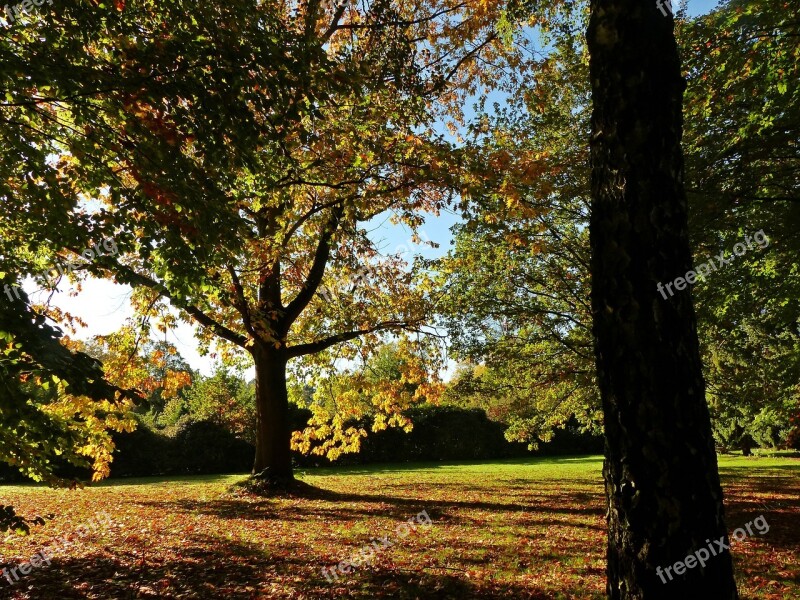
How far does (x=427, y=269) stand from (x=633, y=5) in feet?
40.0

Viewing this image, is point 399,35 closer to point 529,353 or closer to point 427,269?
point 427,269

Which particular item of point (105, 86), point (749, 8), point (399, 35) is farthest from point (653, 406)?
point (749, 8)

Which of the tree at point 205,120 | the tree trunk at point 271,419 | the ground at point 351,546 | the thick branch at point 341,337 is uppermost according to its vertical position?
the tree at point 205,120

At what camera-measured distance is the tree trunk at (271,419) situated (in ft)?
47.4

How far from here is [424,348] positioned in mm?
15695

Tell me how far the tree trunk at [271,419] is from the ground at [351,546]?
3.86ft

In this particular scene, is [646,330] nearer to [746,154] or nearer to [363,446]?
[746,154]

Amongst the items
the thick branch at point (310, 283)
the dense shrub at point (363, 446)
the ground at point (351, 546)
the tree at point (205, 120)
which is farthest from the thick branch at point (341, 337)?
the dense shrub at point (363, 446)

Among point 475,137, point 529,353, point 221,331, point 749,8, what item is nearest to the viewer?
point 749,8

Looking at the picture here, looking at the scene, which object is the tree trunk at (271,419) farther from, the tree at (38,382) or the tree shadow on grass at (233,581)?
the tree at (38,382)

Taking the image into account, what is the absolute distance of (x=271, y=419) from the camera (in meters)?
14.6

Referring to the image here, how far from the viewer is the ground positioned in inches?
225

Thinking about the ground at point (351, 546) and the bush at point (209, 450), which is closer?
the ground at point (351, 546)

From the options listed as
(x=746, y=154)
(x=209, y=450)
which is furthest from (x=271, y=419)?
(x=746, y=154)
